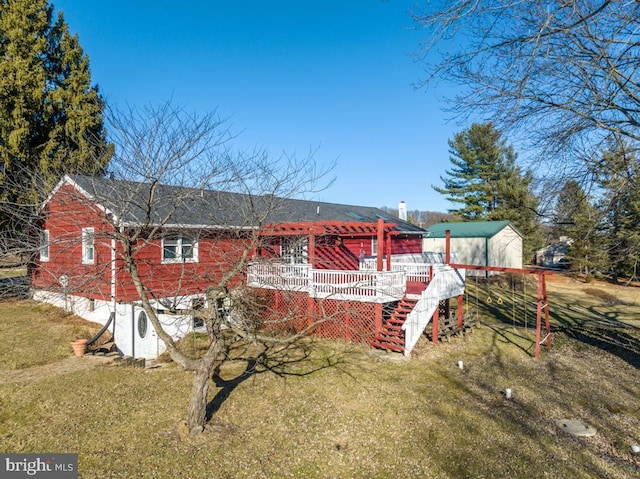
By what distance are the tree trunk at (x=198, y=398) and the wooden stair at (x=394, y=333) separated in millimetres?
5896

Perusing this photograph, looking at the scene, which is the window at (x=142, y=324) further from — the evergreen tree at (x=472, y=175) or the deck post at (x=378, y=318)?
the evergreen tree at (x=472, y=175)

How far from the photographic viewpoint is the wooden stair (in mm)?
10766

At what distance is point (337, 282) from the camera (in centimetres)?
1180

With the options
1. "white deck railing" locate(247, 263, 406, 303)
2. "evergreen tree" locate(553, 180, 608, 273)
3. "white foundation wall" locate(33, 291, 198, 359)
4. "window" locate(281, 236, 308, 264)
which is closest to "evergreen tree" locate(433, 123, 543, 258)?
"window" locate(281, 236, 308, 264)

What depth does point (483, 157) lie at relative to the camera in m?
37.3

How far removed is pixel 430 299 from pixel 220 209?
21.9 feet

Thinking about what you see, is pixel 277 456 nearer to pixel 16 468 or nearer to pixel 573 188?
pixel 16 468

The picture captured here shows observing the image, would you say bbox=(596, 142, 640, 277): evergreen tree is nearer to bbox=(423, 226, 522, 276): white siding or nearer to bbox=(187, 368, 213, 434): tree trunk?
bbox=(187, 368, 213, 434): tree trunk

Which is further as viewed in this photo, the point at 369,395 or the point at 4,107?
the point at 4,107

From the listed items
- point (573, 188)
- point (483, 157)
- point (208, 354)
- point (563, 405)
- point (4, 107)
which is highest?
point (483, 157)

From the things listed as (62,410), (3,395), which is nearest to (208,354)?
(62,410)

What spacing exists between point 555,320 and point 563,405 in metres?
9.95

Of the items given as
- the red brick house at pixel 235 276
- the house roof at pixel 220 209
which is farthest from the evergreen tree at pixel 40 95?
the house roof at pixel 220 209

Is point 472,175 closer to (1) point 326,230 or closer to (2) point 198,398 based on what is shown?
(1) point 326,230
